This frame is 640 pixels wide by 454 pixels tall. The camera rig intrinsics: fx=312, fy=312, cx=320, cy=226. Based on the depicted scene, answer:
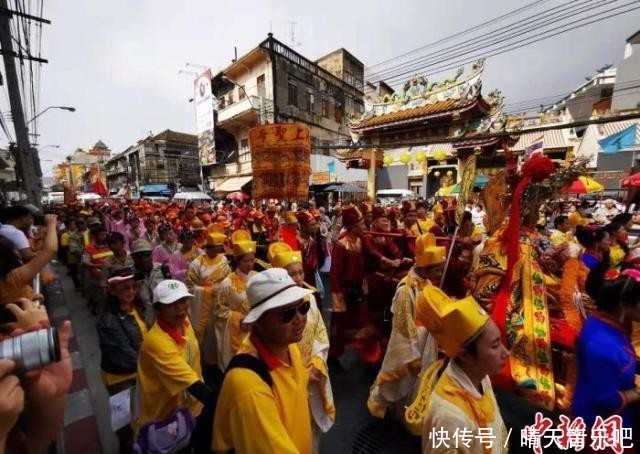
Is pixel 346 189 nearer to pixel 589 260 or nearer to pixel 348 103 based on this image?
pixel 348 103

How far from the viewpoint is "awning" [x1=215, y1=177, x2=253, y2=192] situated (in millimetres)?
24150

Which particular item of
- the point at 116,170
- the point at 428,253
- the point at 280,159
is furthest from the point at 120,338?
the point at 116,170

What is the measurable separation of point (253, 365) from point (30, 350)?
0.77 meters

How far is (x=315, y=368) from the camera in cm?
221

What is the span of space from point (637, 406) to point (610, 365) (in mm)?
655

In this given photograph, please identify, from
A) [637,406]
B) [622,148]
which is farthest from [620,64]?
[637,406]

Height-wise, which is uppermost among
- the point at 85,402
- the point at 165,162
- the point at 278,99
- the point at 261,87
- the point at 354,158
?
the point at 261,87

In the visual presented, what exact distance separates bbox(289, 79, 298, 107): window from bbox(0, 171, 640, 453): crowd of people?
2106cm

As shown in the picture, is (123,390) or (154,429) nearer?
(154,429)

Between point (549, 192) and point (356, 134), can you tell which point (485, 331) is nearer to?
point (549, 192)

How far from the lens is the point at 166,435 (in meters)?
2.14

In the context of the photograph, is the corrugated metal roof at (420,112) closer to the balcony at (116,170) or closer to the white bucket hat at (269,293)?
the white bucket hat at (269,293)

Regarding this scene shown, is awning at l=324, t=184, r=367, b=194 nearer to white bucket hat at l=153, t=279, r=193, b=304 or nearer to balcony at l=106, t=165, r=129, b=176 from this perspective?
white bucket hat at l=153, t=279, r=193, b=304

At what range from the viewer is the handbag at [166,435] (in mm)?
2096
